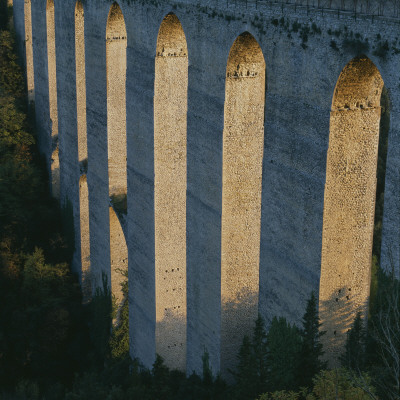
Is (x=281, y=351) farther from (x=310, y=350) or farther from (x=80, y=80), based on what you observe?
(x=80, y=80)

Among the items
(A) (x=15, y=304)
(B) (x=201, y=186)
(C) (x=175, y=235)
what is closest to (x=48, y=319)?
(A) (x=15, y=304)

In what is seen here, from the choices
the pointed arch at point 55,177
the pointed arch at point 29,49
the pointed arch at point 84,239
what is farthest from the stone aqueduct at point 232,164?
the pointed arch at point 29,49

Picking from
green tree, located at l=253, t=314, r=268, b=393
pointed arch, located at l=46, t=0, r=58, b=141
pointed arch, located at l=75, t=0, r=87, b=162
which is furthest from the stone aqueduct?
pointed arch, located at l=46, t=0, r=58, b=141

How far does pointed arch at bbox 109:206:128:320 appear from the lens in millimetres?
20703

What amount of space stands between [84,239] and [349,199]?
1399cm

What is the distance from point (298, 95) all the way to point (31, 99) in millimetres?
22972

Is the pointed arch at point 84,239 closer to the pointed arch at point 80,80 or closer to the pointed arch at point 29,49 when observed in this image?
the pointed arch at point 80,80

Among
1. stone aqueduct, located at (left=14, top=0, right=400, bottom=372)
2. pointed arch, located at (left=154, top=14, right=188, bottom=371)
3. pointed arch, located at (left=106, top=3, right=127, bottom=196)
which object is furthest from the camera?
pointed arch, located at (left=106, top=3, right=127, bottom=196)

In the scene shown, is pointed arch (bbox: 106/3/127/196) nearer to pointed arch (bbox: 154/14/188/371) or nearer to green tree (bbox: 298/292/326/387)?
pointed arch (bbox: 154/14/188/371)

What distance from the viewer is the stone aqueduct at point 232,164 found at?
36.7 ft

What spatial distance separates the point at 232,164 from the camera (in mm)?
14125

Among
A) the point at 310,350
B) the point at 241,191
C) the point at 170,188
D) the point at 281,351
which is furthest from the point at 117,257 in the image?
the point at 310,350

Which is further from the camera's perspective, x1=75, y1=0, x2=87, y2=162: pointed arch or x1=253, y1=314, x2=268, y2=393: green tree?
x1=75, y1=0, x2=87, y2=162: pointed arch

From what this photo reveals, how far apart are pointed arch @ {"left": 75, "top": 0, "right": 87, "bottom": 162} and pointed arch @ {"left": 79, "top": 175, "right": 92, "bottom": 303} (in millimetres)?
970
